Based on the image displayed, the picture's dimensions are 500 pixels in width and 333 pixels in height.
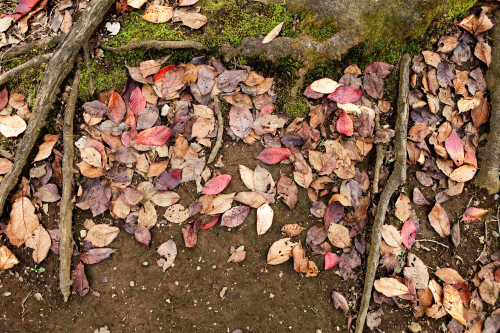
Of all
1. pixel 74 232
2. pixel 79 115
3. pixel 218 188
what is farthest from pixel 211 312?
pixel 79 115

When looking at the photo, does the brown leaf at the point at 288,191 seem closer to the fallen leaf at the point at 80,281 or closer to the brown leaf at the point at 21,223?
the fallen leaf at the point at 80,281

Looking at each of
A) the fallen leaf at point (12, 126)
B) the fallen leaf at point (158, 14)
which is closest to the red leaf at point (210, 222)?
the fallen leaf at point (12, 126)

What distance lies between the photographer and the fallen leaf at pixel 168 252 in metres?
2.63

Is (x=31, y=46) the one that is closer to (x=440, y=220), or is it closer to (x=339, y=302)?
(x=339, y=302)

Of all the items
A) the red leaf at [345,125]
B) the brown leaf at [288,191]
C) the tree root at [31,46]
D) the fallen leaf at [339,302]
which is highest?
the tree root at [31,46]

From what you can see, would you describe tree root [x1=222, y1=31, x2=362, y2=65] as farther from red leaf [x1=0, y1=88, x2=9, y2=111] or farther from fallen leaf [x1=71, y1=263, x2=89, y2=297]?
fallen leaf [x1=71, y1=263, x2=89, y2=297]

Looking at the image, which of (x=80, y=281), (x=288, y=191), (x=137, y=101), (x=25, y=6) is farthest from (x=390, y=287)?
(x=25, y=6)

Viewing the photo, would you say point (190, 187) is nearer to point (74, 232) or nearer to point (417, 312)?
point (74, 232)

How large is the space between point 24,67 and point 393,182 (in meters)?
3.34

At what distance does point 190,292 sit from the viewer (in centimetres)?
260

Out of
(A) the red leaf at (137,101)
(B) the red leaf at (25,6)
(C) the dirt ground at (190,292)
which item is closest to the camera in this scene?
(C) the dirt ground at (190,292)

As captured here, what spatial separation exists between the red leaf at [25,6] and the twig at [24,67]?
0.62 m

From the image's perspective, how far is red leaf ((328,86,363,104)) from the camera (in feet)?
9.72

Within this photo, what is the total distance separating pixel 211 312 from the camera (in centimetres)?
259
